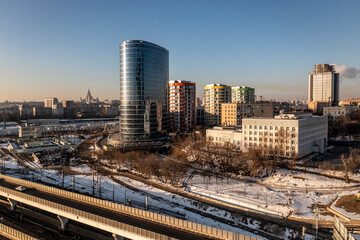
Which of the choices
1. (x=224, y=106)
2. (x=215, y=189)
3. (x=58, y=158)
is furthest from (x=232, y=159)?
(x=224, y=106)

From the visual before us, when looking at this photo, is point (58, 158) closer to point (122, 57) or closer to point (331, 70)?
point (122, 57)

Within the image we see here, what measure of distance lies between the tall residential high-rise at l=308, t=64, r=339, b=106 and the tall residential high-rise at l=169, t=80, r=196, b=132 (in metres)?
84.2

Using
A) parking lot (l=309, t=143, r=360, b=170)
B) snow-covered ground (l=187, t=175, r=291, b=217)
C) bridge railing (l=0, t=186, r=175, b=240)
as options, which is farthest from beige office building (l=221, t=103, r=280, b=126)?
bridge railing (l=0, t=186, r=175, b=240)

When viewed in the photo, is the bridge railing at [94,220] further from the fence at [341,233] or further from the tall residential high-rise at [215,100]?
the tall residential high-rise at [215,100]

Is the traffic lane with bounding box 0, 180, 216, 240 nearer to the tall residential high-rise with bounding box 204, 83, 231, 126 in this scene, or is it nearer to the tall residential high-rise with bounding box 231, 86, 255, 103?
the tall residential high-rise with bounding box 204, 83, 231, 126

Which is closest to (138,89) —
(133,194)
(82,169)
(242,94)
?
(82,169)

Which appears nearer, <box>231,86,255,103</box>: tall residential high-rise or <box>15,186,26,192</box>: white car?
<box>15,186,26,192</box>: white car

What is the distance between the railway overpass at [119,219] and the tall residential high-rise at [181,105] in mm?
58418

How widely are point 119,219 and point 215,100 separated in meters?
74.3

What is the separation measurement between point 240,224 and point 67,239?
14.8 m

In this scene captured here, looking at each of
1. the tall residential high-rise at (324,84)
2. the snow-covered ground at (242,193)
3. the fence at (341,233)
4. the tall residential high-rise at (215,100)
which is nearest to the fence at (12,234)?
the snow-covered ground at (242,193)

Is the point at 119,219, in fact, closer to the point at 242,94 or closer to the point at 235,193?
the point at 235,193

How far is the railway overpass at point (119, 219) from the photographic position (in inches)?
649

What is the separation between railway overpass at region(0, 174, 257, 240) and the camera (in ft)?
54.1
